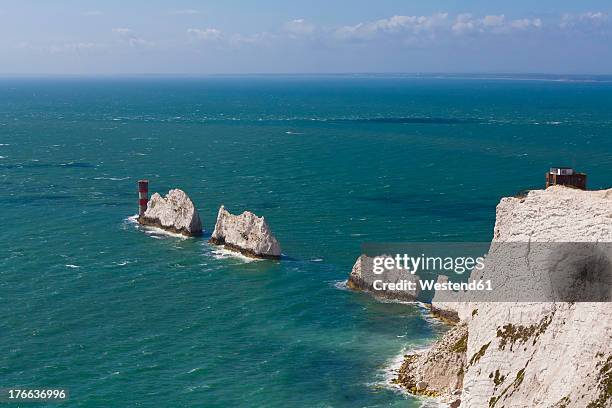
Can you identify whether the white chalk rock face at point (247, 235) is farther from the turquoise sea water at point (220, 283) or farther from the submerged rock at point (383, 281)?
the submerged rock at point (383, 281)

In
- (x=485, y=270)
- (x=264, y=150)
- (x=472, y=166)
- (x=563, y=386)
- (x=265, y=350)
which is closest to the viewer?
(x=563, y=386)

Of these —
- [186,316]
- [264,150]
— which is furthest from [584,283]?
[264,150]

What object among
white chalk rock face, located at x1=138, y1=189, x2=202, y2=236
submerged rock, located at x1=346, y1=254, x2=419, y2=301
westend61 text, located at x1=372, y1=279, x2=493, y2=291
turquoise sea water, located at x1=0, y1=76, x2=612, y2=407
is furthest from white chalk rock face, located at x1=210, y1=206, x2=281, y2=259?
westend61 text, located at x1=372, y1=279, x2=493, y2=291

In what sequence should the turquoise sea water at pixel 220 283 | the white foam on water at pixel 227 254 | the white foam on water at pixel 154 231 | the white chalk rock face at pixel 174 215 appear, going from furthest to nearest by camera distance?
the white chalk rock face at pixel 174 215, the white foam on water at pixel 154 231, the white foam on water at pixel 227 254, the turquoise sea water at pixel 220 283

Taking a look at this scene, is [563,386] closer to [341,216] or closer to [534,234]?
[534,234]

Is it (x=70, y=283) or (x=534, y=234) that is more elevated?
(x=534, y=234)

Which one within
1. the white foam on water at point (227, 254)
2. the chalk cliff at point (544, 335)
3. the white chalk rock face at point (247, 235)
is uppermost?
the chalk cliff at point (544, 335)

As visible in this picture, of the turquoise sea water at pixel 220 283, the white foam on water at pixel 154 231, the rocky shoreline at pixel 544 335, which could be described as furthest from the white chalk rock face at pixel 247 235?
the rocky shoreline at pixel 544 335
